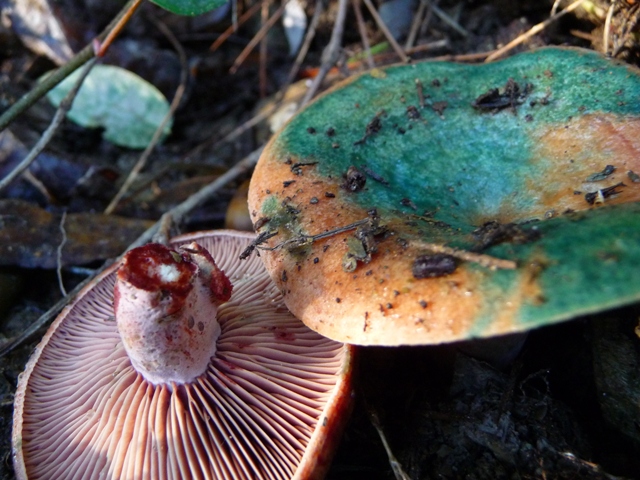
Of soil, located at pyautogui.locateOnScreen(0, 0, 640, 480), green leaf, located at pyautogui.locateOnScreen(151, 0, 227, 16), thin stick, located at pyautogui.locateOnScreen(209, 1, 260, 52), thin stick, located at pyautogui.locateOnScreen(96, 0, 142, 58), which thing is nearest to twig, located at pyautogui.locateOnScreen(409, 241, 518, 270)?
soil, located at pyautogui.locateOnScreen(0, 0, 640, 480)

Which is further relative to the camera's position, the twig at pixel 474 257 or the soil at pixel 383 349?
the soil at pixel 383 349

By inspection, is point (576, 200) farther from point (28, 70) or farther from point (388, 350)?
point (28, 70)

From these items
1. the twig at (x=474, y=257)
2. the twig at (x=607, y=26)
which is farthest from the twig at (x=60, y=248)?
the twig at (x=607, y=26)

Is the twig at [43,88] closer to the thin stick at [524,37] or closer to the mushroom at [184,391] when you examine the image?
the mushroom at [184,391]

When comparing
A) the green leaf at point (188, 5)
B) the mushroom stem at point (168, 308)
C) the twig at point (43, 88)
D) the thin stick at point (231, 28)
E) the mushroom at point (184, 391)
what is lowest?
the mushroom at point (184, 391)

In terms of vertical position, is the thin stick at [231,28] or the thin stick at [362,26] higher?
the thin stick at [231,28]

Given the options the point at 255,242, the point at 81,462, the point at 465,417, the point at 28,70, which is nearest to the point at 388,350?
the point at 465,417

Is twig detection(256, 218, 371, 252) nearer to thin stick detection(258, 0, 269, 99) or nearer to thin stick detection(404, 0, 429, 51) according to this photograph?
thin stick detection(404, 0, 429, 51)

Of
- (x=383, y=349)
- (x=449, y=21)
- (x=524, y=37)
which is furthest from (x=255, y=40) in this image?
(x=383, y=349)
